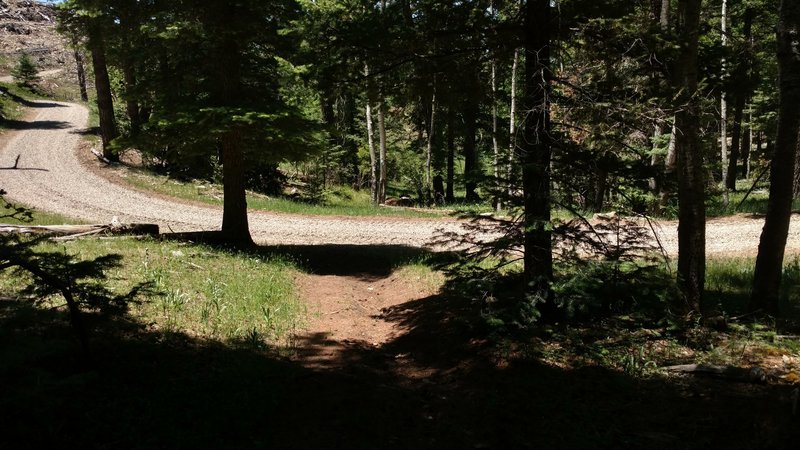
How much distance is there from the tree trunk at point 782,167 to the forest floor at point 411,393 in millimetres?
1367

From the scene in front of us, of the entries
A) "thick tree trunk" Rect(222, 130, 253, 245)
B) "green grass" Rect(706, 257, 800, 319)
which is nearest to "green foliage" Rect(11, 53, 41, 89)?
"thick tree trunk" Rect(222, 130, 253, 245)

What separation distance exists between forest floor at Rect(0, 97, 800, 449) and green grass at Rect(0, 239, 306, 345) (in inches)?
19.9

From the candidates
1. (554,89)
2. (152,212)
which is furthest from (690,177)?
(152,212)

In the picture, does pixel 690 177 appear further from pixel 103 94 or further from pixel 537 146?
pixel 103 94

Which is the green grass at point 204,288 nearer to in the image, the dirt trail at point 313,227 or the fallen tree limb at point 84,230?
the dirt trail at point 313,227

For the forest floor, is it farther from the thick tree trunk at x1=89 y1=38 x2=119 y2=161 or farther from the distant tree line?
the thick tree trunk at x1=89 y1=38 x2=119 y2=161

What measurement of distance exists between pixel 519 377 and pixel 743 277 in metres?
6.90

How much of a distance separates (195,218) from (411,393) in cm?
1493

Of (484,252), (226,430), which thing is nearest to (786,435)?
(484,252)

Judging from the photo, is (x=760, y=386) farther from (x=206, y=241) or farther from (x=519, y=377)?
(x=206, y=241)

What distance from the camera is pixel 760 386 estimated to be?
194 inches

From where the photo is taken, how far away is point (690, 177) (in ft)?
22.2

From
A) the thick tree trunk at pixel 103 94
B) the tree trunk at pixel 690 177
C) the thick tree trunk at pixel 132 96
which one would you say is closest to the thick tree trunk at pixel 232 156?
the thick tree trunk at pixel 132 96

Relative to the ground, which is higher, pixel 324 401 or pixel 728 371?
pixel 728 371
